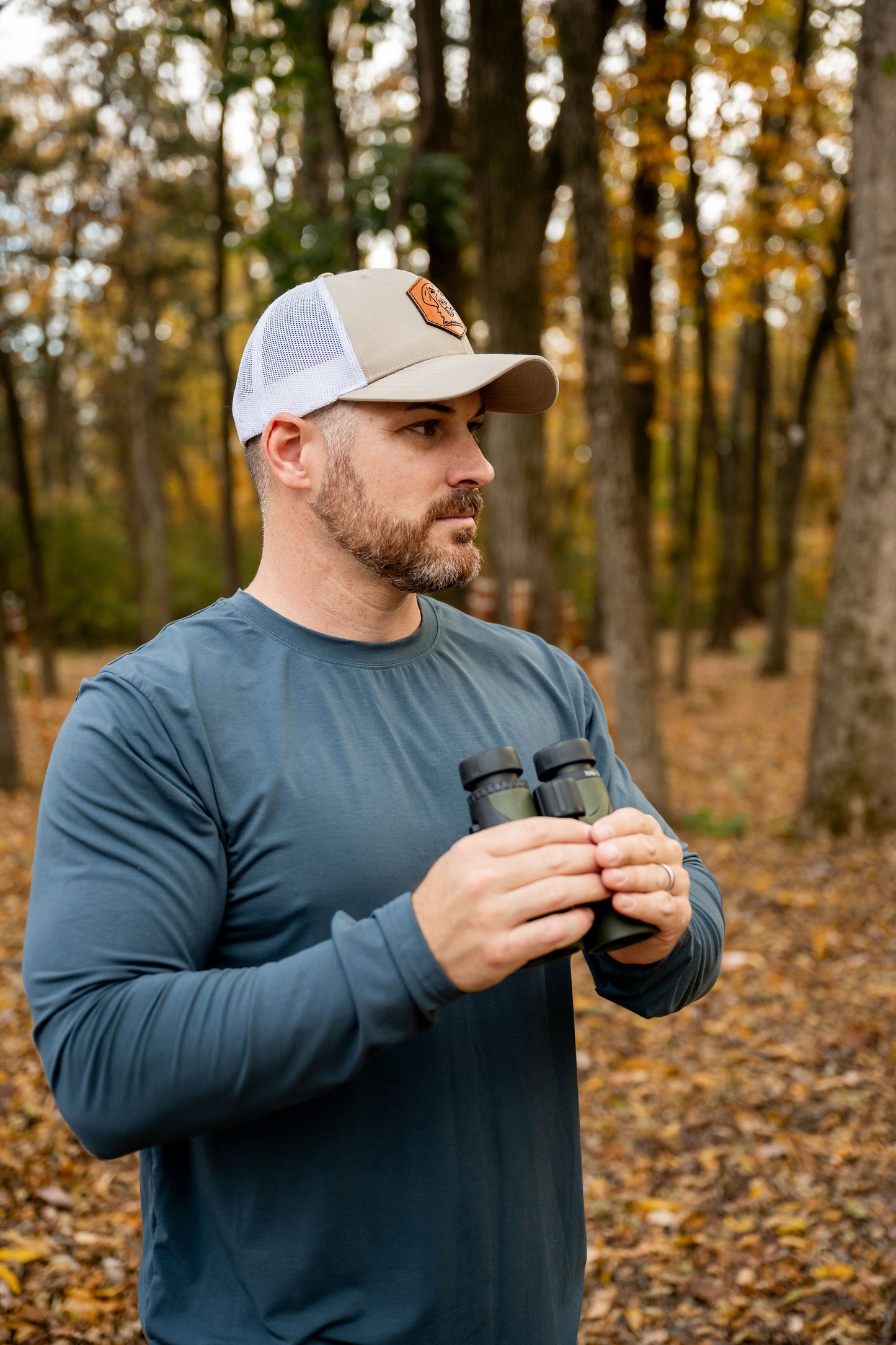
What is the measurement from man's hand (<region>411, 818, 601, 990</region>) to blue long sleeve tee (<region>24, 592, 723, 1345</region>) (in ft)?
0.12

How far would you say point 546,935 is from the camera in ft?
4.40

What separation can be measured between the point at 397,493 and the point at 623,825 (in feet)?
2.42

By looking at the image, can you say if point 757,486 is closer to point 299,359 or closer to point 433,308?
point 433,308

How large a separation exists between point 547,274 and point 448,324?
14.2m

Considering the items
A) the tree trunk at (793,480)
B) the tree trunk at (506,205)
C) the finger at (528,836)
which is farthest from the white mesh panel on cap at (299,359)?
the tree trunk at (793,480)

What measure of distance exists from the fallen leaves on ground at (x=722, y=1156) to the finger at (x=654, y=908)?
2.60m

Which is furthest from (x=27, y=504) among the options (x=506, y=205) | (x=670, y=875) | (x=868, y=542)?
(x=670, y=875)

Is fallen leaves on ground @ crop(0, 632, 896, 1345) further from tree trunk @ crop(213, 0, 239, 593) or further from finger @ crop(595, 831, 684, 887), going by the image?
tree trunk @ crop(213, 0, 239, 593)

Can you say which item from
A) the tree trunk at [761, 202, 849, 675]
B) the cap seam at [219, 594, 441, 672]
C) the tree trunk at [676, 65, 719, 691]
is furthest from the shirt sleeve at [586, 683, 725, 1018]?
the tree trunk at [761, 202, 849, 675]

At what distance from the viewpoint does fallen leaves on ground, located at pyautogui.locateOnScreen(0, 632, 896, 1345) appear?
344cm

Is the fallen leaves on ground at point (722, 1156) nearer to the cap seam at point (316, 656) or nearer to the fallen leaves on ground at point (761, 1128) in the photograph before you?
the fallen leaves on ground at point (761, 1128)

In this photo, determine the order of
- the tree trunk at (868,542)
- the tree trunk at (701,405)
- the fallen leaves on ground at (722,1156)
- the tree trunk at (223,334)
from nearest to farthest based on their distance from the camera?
the fallen leaves on ground at (722,1156) → the tree trunk at (868,542) → the tree trunk at (223,334) → the tree trunk at (701,405)

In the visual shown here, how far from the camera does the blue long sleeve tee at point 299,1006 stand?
1.31m

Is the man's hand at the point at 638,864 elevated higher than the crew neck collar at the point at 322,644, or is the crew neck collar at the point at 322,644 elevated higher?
the crew neck collar at the point at 322,644
